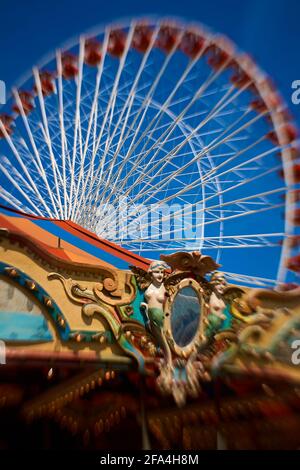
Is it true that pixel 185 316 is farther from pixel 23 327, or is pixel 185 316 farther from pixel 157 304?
pixel 23 327

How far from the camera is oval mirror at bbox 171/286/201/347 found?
22.8 ft

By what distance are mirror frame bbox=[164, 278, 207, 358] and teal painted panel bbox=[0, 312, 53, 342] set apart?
167cm

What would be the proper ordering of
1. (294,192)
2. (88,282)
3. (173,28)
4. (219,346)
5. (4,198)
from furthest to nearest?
(4,198), (173,28), (294,192), (219,346), (88,282)

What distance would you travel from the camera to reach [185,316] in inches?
278

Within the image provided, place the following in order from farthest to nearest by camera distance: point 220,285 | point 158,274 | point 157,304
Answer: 1. point 220,285
2. point 158,274
3. point 157,304

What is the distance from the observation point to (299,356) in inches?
300

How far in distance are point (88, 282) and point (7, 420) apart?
2.18m

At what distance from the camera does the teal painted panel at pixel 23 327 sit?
227 inches

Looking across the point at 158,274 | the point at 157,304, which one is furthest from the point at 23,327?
the point at 158,274

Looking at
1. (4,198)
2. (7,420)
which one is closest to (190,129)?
(4,198)

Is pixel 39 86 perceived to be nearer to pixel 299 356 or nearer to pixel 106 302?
pixel 106 302

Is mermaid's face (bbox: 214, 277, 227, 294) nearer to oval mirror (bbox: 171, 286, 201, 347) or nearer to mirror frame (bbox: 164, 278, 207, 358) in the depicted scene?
mirror frame (bbox: 164, 278, 207, 358)

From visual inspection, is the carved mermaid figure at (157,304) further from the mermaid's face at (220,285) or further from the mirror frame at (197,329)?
the mermaid's face at (220,285)

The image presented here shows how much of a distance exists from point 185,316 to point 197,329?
25cm
